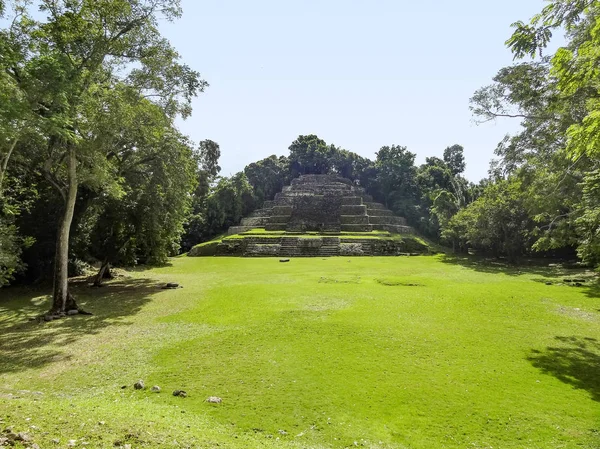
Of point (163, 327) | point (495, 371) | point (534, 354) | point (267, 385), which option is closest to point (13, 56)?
point (163, 327)

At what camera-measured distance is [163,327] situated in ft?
29.0

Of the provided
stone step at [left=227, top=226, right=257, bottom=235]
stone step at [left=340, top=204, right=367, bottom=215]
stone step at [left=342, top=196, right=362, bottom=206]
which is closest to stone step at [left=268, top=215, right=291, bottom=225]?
stone step at [left=227, top=226, right=257, bottom=235]

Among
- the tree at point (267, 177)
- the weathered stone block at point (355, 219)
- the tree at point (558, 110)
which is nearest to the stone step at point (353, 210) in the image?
the weathered stone block at point (355, 219)

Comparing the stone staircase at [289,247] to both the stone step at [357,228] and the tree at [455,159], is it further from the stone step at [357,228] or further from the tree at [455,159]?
the tree at [455,159]

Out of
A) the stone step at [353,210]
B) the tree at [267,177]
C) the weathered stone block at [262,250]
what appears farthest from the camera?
the tree at [267,177]

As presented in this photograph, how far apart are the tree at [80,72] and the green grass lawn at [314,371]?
13.1 ft

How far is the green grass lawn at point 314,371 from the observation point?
13.3ft

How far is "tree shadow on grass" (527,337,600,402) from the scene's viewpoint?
→ 222 inches

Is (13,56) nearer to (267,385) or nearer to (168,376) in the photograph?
(168,376)

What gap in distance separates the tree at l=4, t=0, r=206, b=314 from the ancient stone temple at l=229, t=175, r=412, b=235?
26.6 meters

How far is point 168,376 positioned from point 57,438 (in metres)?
2.61

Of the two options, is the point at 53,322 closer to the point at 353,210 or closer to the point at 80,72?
the point at 80,72

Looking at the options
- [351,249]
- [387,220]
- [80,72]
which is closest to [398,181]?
[387,220]

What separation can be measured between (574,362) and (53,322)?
465 inches
